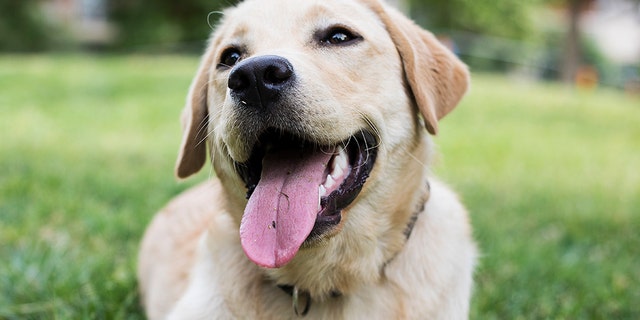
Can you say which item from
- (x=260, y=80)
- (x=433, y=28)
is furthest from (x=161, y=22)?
(x=260, y=80)

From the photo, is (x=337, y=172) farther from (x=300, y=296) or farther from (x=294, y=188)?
(x=300, y=296)

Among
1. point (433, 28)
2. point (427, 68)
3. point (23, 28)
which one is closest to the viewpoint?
point (427, 68)

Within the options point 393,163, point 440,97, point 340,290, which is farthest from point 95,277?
point 440,97

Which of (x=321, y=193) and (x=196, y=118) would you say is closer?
(x=321, y=193)

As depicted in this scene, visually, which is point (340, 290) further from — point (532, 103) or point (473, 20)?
point (473, 20)

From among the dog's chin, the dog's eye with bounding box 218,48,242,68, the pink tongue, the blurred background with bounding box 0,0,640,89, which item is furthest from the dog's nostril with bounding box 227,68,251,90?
the blurred background with bounding box 0,0,640,89

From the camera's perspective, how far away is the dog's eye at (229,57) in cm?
321

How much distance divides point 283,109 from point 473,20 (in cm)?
4214

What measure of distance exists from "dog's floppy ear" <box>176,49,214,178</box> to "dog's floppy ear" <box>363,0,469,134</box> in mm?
934

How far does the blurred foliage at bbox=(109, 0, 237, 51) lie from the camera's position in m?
35.0

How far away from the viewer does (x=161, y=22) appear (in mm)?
35438

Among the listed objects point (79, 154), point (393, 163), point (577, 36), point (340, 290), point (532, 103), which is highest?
point (393, 163)

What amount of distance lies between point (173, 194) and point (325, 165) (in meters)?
3.78

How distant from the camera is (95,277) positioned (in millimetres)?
4051
